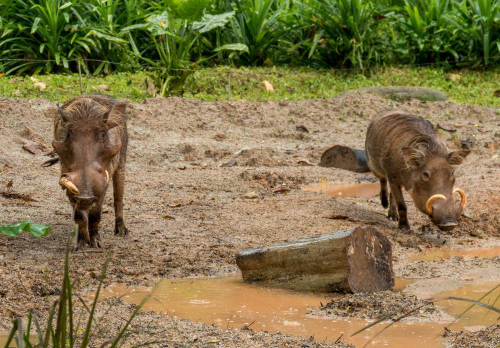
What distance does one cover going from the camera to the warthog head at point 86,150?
4.86 metres

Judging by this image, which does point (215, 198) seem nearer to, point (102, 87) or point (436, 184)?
point (436, 184)

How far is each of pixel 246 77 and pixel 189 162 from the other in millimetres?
5054

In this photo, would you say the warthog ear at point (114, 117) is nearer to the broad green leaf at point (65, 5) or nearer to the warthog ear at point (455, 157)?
the warthog ear at point (455, 157)

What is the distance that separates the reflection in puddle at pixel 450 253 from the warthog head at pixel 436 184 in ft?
0.78

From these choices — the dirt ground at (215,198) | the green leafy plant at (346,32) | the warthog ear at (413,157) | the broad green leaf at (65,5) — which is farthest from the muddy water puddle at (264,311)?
the green leafy plant at (346,32)

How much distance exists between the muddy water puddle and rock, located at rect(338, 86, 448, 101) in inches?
352

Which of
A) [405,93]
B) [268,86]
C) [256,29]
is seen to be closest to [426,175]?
[405,93]

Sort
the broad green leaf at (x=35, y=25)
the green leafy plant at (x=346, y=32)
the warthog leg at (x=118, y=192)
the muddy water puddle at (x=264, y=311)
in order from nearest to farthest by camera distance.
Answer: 1. the muddy water puddle at (x=264, y=311)
2. the warthog leg at (x=118, y=192)
3. the broad green leaf at (x=35, y=25)
4. the green leafy plant at (x=346, y=32)

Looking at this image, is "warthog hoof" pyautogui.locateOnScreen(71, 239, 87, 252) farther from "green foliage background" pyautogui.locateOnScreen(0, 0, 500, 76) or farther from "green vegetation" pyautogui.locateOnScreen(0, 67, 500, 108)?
"green foliage background" pyautogui.locateOnScreen(0, 0, 500, 76)

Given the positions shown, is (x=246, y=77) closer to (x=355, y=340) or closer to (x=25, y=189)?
(x=25, y=189)

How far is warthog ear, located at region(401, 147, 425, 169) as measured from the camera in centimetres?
637

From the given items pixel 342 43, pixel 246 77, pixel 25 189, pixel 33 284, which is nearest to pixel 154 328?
pixel 33 284

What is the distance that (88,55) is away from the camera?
48.7 feet

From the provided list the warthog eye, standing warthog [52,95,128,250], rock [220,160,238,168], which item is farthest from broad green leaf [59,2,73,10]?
the warthog eye
